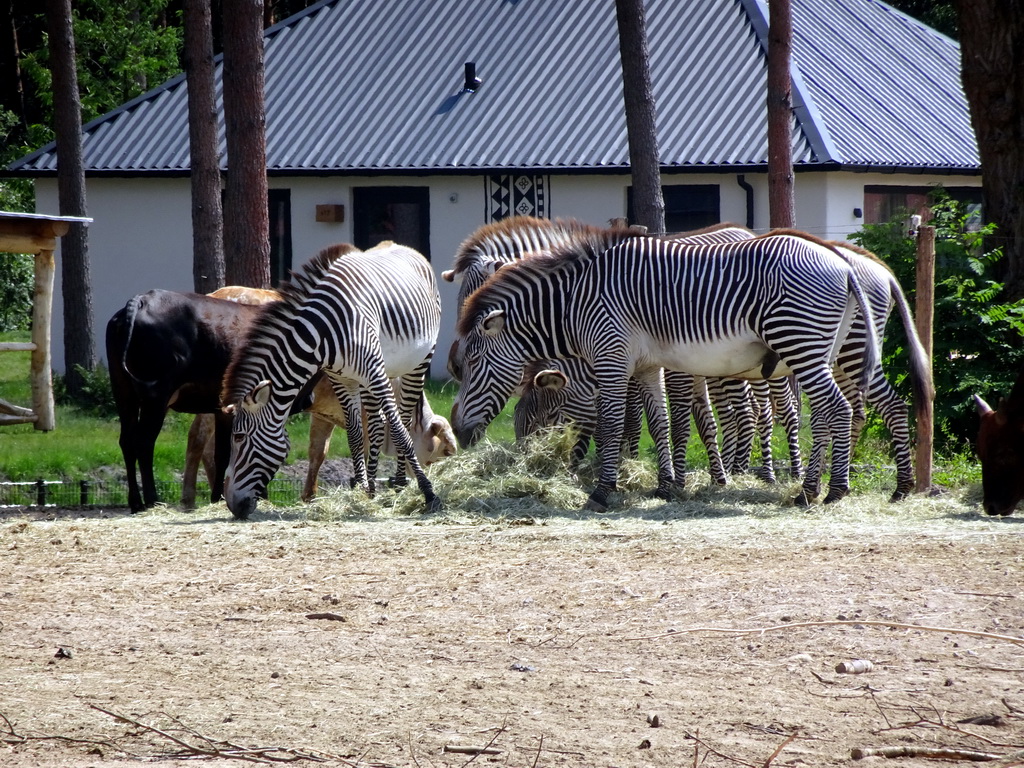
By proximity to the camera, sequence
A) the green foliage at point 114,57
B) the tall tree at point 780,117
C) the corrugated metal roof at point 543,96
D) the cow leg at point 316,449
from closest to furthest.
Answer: the cow leg at point 316,449, the tall tree at point 780,117, the corrugated metal roof at point 543,96, the green foliage at point 114,57

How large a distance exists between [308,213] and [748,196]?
6.96m

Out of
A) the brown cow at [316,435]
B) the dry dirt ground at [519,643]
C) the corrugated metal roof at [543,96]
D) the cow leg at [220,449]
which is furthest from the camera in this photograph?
the corrugated metal roof at [543,96]

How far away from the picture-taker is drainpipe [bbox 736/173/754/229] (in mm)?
18219

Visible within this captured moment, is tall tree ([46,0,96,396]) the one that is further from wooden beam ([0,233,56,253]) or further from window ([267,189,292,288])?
wooden beam ([0,233,56,253])

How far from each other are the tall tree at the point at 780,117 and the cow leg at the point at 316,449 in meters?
5.42

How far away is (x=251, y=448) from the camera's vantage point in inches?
354

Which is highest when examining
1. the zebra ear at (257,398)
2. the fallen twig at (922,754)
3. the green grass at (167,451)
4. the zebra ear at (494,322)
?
the zebra ear at (494,322)

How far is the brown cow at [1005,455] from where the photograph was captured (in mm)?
8094

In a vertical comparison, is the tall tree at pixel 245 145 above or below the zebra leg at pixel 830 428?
above

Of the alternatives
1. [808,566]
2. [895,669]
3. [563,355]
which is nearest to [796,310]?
[563,355]

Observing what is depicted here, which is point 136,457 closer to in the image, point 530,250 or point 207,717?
point 530,250

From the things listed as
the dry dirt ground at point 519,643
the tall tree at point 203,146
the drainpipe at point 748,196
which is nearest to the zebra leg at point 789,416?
the dry dirt ground at point 519,643

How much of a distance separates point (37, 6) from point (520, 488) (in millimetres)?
27855

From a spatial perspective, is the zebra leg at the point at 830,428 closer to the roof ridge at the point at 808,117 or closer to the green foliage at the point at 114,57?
the roof ridge at the point at 808,117
